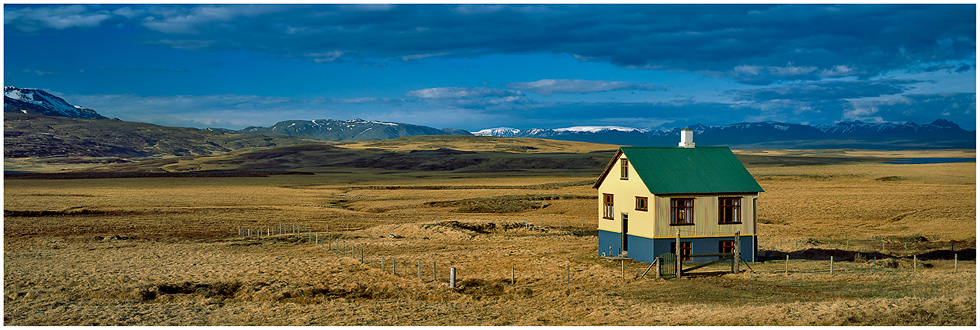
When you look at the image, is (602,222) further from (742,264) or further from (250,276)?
(250,276)

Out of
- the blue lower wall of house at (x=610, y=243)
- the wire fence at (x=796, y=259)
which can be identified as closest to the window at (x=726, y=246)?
the wire fence at (x=796, y=259)

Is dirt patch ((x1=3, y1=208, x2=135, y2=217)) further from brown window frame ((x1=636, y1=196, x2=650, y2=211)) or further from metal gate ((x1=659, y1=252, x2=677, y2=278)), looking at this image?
metal gate ((x1=659, y1=252, x2=677, y2=278))

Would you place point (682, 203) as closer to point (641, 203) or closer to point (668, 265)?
point (641, 203)

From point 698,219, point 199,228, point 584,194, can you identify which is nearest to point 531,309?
point 698,219

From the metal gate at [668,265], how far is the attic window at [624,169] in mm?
3954

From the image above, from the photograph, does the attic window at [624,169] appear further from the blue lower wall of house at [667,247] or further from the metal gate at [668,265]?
the metal gate at [668,265]

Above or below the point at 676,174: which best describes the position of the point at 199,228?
below

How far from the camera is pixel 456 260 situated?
3459 centimetres

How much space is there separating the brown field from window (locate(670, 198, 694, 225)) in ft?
8.90

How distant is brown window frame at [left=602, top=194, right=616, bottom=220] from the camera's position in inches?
1387

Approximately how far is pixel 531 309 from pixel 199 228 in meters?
32.7

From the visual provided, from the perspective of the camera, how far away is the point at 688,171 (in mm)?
33031

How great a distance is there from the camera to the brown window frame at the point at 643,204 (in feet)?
105

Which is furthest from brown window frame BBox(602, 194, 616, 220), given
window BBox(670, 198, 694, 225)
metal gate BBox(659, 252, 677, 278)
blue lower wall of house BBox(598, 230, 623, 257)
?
metal gate BBox(659, 252, 677, 278)
